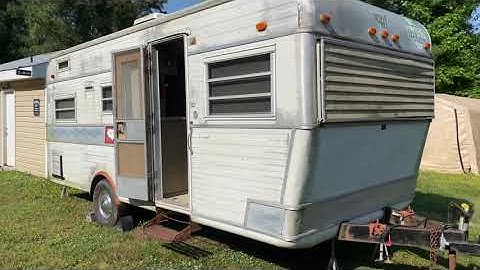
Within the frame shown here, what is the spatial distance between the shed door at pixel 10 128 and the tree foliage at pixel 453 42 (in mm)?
16026

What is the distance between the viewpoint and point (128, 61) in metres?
6.54

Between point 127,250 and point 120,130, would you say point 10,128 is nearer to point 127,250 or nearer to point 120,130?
point 120,130

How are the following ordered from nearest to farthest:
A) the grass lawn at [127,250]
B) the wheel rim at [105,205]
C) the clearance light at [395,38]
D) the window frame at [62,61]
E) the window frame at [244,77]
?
the window frame at [244,77], the clearance light at [395,38], the grass lawn at [127,250], the wheel rim at [105,205], the window frame at [62,61]

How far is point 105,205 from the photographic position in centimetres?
744

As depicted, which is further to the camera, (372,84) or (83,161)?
(83,161)

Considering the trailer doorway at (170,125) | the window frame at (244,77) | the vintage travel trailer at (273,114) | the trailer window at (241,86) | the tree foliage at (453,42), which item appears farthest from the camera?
the tree foliage at (453,42)

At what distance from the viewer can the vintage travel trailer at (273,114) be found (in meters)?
4.32

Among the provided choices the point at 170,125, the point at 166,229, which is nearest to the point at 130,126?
the point at 170,125

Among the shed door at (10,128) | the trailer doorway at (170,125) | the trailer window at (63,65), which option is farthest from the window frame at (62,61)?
the shed door at (10,128)

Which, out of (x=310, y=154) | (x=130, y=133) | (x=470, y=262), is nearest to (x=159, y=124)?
(x=130, y=133)

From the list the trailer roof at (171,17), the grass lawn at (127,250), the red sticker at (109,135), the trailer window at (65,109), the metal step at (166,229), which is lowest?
the grass lawn at (127,250)

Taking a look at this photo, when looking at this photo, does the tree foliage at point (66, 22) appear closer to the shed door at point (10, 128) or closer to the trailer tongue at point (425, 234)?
the shed door at point (10, 128)

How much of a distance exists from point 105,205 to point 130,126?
1.62 m

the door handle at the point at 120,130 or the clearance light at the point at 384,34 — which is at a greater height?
the clearance light at the point at 384,34
